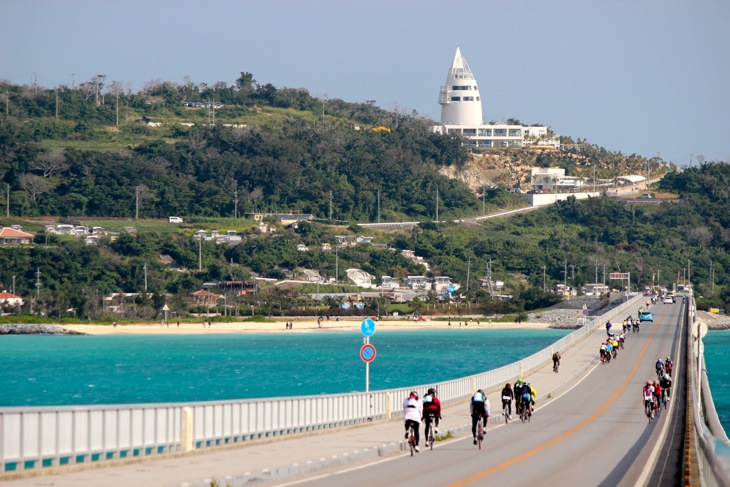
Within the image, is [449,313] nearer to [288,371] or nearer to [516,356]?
[516,356]

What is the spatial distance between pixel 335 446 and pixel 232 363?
243 feet

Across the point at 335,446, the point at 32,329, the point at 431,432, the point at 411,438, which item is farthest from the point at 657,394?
the point at 32,329

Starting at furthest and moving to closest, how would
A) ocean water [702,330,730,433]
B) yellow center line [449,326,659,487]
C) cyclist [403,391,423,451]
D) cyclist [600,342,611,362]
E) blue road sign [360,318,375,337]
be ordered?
ocean water [702,330,730,433], cyclist [600,342,611,362], blue road sign [360,318,375,337], cyclist [403,391,423,451], yellow center line [449,326,659,487]

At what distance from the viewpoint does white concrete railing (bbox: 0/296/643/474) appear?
17734 millimetres

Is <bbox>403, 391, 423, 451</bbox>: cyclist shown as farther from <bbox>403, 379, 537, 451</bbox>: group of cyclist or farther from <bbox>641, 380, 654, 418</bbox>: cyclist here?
<bbox>641, 380, 654, 418</bbox>: cyclist

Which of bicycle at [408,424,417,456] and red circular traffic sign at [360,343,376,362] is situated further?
red circular traffic sign at [360,343,376,362]

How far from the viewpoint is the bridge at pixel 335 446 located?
17969mm

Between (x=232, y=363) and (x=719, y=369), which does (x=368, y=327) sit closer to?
(x=232, y=363)

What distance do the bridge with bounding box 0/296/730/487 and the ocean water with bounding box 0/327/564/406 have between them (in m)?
36.5

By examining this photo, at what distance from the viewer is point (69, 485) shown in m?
16.9

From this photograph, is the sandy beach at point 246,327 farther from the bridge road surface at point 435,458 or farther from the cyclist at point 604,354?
the bridge road surface at point 435,458

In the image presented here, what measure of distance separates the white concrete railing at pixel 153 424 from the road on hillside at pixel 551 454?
2883mm

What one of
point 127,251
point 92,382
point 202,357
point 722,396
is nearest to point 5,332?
point 127,251

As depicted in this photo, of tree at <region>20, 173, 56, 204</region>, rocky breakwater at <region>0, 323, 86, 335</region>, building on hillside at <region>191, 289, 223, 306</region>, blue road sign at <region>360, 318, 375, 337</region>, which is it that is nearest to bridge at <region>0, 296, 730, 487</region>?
blue road sign at <region>360, 318, 375, 337</region>
